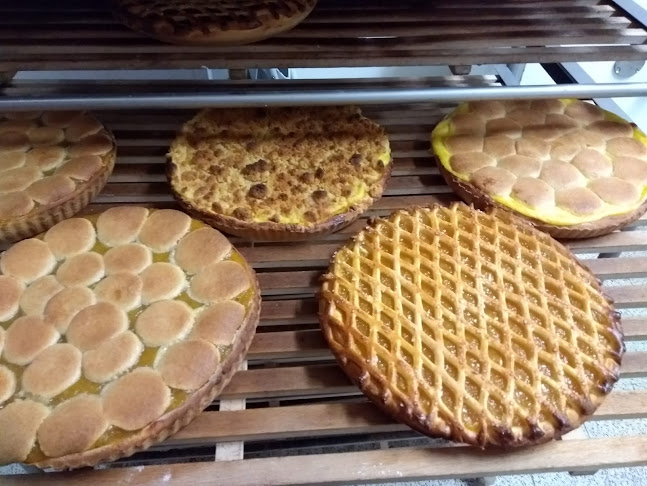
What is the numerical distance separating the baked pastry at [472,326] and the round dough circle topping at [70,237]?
1.91 ft

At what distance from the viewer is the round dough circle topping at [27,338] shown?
1.12 meters

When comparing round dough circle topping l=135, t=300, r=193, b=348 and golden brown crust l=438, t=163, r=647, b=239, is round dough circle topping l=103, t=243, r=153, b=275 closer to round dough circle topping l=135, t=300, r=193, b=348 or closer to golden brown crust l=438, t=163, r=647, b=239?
round dough circle topping l=135, t=300, r=193, b=348

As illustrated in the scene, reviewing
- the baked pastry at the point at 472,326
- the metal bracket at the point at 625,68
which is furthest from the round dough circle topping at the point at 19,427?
the metal bracket at the point at 625,68

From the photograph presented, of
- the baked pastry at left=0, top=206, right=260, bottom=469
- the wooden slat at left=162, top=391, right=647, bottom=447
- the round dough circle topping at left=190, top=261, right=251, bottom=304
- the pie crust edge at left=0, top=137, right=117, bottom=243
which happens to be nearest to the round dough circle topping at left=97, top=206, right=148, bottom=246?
the baked pastry at left=0, top=206, right=260, bottom=469

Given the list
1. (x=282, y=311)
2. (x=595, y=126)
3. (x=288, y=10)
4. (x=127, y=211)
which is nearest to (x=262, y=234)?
(x=282, y=311)

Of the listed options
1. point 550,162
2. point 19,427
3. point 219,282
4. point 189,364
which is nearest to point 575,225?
point 550,162

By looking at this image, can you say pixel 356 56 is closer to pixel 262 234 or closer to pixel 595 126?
pixel 262 234

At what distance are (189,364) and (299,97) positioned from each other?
0.65m

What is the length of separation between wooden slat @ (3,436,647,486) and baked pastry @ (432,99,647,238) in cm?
58

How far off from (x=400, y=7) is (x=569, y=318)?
0.92 meters

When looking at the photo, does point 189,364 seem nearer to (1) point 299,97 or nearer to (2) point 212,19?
(1) point 299,97

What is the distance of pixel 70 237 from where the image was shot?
1.33 metres

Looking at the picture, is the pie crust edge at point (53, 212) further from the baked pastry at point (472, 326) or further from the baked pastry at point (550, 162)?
the baked pastry at point (550, 162)

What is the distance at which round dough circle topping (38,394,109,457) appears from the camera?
0.99 meters
